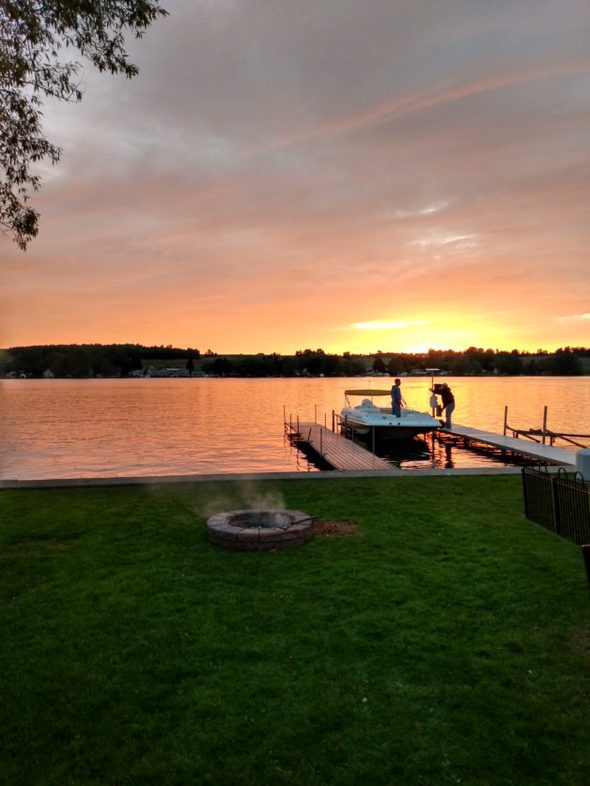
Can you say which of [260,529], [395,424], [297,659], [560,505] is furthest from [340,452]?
[297,659]


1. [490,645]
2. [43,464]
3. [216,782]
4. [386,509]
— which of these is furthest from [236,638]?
[43,464]

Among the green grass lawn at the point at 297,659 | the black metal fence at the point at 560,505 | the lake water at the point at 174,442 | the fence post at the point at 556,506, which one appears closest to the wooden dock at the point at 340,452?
the lake water at the point at 174,442

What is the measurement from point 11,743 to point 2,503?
980cm

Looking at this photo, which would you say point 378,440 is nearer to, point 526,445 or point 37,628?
point 526,445

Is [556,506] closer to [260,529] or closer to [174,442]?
[260,529]

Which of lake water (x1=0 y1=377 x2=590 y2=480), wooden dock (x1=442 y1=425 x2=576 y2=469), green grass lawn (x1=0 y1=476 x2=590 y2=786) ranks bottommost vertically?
lake water (x1=0 y1=377 x2=590 y2=480)

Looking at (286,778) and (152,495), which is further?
(152,495)

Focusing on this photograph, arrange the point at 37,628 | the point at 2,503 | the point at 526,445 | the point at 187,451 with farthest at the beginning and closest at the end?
the point at 187,451
the point at 526,445
the point at 2,503
the point at 37,628

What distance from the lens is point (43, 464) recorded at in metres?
Result: 30.3

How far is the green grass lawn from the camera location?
4.40 m

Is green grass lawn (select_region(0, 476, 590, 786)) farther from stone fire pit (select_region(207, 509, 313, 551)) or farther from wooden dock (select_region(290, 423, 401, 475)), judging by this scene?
wooden dock (select_region(290, 423, 401, 475))

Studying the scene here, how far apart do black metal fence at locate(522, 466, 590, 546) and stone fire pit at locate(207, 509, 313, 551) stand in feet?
14.9

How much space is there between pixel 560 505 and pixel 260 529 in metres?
5.60

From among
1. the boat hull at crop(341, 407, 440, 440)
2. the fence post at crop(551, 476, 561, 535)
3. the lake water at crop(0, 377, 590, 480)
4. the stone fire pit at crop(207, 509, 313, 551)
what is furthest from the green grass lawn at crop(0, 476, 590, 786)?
the boat hull at crop(341, 407, 440, 440)
